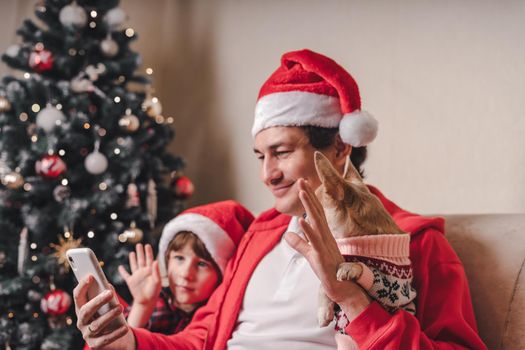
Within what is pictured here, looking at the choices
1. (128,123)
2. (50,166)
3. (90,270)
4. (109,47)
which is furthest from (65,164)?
(90,270)

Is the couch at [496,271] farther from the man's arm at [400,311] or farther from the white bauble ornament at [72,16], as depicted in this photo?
the white bauble ornament at [72,16]

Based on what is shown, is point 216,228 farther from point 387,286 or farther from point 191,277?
point 387,286

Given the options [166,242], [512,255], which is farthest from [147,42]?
[512,255]

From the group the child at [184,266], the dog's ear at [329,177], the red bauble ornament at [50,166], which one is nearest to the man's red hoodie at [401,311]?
the child at [184,266]

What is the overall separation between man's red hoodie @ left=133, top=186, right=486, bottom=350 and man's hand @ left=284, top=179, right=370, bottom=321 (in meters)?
0.04

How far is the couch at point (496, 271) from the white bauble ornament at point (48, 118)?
174 cm

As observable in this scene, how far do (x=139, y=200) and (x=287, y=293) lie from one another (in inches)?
58.1

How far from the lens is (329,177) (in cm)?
104

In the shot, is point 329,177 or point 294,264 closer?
point 329,177

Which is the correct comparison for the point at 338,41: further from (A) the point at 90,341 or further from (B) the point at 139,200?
(A) the point at 90,341

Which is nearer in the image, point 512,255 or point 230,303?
point 512,255

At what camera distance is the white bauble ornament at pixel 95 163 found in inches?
101

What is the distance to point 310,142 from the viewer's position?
1480 mm

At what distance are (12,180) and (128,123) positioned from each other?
557 mm
